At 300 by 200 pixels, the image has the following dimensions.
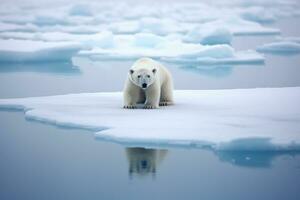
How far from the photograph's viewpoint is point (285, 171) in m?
3.29

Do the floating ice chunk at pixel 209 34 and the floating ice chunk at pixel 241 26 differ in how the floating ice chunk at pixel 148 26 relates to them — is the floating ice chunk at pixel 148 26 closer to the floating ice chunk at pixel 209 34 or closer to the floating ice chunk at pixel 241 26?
the floating ice chunk at pixel 209 34

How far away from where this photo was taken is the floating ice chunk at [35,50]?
6328 mm

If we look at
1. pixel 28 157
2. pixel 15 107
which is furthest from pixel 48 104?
pixel 28 157

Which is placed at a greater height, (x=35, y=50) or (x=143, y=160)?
(x=35, y=50)

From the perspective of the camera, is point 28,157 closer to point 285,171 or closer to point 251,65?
point 285,171

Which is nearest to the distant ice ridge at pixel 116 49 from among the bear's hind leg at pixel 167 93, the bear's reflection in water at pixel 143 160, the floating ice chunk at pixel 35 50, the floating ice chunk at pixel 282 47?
the floating ice chunk at pixel 35 50

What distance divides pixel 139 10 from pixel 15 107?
178 cm

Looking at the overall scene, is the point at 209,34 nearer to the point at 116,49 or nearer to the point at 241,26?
the point at 241,26

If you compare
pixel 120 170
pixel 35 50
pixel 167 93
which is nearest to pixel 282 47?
pixel 167 93

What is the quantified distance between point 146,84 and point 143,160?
117cm

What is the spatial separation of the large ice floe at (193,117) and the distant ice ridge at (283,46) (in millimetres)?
483

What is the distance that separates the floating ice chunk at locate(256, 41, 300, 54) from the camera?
6148 millimetres

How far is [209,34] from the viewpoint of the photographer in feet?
22.9

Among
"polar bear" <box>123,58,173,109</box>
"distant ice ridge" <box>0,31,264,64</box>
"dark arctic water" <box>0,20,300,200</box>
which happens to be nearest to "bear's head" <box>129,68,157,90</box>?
"polar bear" <box>123,58,173,109</box>
